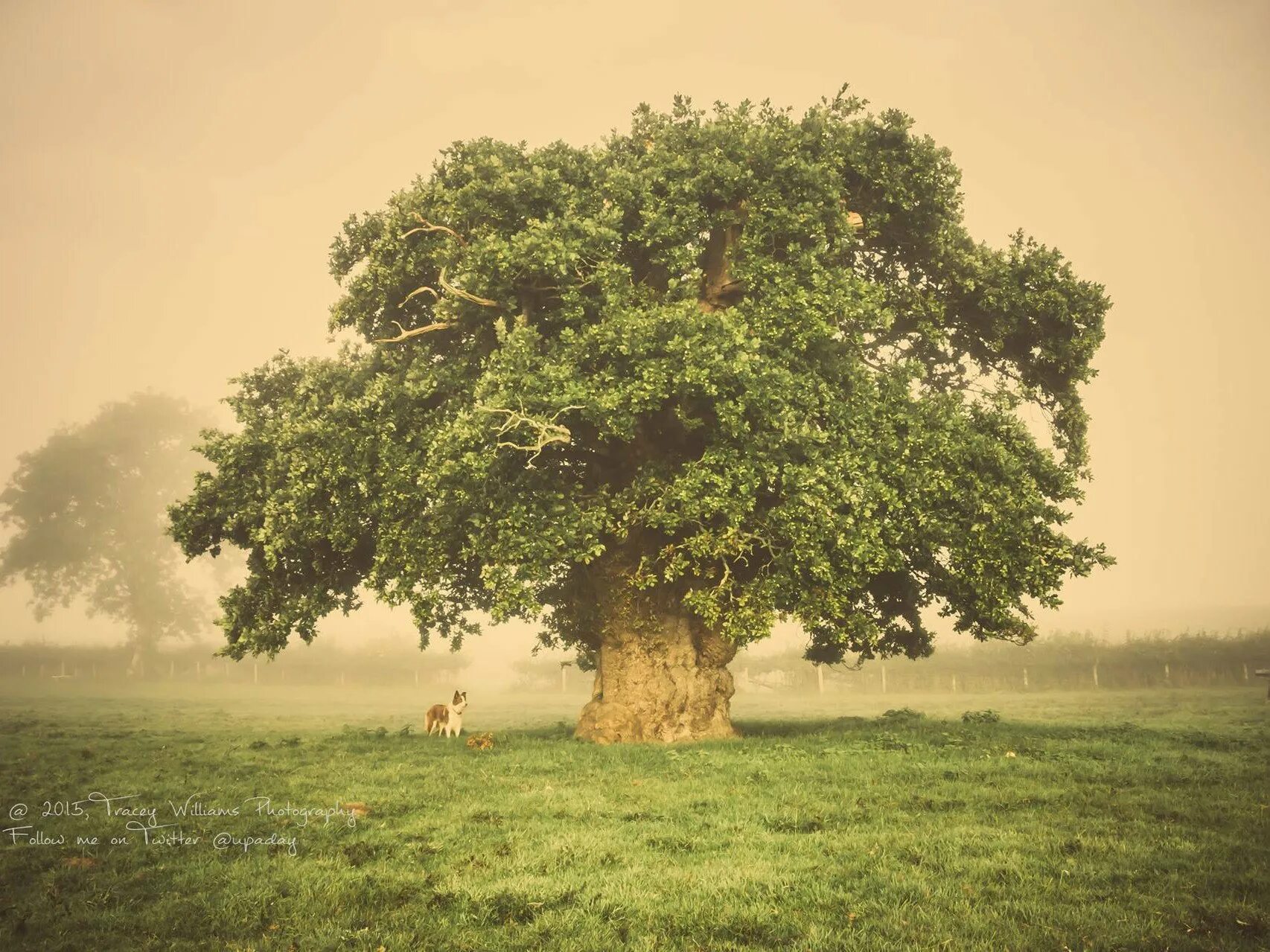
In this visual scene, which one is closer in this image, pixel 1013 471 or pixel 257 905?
pixel 257 905

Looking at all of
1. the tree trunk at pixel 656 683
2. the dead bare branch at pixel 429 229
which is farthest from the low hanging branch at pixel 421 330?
the tree trunk at pixel 656 683

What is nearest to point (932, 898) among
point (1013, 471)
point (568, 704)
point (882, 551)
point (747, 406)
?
point (882, 551)

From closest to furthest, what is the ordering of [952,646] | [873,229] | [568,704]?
[873,229], [568,704], [952,646]

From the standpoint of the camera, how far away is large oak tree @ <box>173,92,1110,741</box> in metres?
21.6

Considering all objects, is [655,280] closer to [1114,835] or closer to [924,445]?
[924,445]

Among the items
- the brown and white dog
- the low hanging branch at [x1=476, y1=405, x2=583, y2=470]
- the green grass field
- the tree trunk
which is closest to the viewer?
the green grass field

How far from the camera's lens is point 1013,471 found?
23078mm

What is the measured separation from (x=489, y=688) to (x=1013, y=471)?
86.7 metres

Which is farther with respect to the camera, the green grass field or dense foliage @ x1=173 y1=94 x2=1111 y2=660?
dense foliage @ x1=173 y1=94 x2=1111 y2=660

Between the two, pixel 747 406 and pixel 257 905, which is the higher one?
pixel 747 406

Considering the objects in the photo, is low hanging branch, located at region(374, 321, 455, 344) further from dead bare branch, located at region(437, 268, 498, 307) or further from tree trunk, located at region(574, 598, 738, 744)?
tree trunk, located at region(574, 598, 738, 744)

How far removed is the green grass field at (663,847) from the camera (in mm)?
8719

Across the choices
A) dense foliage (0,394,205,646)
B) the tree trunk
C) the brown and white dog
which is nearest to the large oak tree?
the tree trunk

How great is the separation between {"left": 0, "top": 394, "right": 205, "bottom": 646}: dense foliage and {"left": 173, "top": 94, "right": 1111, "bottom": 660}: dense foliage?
3032 inches
